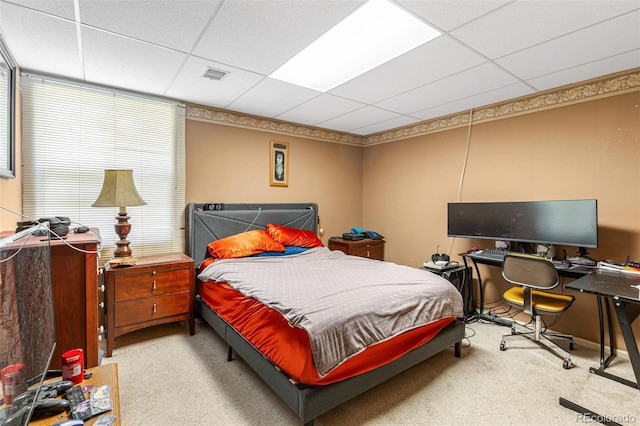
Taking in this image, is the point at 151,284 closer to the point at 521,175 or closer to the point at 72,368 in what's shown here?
the point at 72,368

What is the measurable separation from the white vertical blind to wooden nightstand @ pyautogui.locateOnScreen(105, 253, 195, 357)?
0.54 m

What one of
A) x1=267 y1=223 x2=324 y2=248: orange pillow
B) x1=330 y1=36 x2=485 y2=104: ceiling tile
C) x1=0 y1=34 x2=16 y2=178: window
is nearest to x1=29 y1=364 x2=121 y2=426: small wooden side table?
x1=0 y1=34 x2=16 y2=178: window

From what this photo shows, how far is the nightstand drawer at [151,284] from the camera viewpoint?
2.75 meters

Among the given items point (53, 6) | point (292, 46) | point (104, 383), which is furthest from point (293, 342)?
point (53, 6)

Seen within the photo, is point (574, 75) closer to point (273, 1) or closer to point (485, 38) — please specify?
point (485, 38)

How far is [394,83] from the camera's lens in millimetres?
2908

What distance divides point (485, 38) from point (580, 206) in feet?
5.96

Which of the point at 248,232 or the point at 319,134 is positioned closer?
the point at 248,232

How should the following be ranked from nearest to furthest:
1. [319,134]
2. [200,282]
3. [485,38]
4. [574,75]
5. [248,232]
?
1. [485,38]
2. [574,75]
3. [200,282]
4. [248,232]
5. [319,134]

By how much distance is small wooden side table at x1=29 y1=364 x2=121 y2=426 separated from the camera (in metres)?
1.19

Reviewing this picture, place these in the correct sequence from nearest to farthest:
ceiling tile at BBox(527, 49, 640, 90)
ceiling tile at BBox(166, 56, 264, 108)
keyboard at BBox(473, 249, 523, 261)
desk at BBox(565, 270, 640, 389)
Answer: desk at BBox(565, 270, 640, 389), ceiling tile at BBox(527, 49, 640, 90), ceiling tile at BBox(166, 56, 264, 108), keyboard at BBox(473, 249, 523, 261)

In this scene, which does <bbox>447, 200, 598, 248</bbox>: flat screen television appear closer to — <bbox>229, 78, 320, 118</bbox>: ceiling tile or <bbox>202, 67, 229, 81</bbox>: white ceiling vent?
<bbox>229, 78, 320, 118</bbox>: ceiling tile

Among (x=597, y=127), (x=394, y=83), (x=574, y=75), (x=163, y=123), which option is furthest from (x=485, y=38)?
(x=163, y=123)

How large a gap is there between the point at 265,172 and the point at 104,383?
3.12 m
